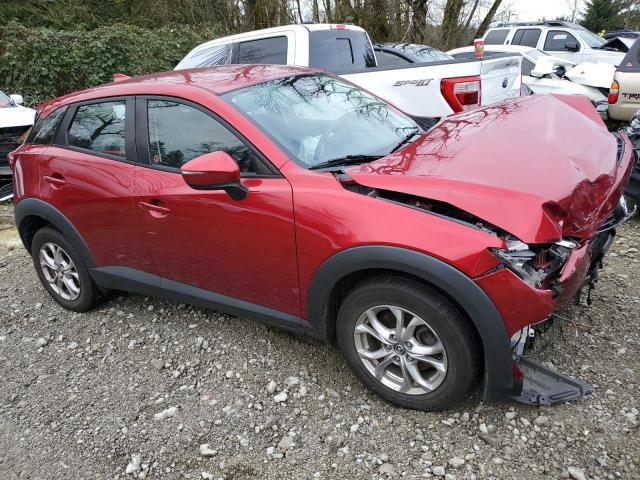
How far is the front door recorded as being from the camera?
8.75 ft

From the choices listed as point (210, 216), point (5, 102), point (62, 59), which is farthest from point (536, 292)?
point (62, 59)

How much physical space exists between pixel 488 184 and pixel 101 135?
243 centimetres

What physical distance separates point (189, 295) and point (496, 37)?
1312 cm

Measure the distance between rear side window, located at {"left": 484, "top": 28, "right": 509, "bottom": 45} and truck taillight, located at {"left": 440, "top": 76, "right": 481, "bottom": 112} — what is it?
9.40m

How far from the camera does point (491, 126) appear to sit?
9.52 feet

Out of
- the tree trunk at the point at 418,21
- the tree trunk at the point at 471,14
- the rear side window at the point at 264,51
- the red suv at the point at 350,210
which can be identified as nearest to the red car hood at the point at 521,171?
the red suv at the point at 350,210

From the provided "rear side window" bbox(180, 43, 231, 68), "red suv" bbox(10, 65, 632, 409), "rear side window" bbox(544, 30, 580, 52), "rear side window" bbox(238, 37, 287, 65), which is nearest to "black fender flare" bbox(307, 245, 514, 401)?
"red suv" bbox(10, 65, 632, 409)

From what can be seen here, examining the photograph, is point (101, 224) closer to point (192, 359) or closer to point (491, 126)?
point (192, 359)

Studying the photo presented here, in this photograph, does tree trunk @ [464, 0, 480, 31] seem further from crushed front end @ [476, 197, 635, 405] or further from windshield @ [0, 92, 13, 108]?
crushed front end @ [476, 197, 635, 405]

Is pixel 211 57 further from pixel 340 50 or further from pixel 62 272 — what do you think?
pixel 62 272

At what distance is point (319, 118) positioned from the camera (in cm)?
305

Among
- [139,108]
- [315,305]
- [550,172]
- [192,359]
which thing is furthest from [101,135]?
[550,172]

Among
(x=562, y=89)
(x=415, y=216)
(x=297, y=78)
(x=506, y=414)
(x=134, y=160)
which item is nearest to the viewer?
(x=415, y=216)

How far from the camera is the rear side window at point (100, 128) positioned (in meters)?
3.25
